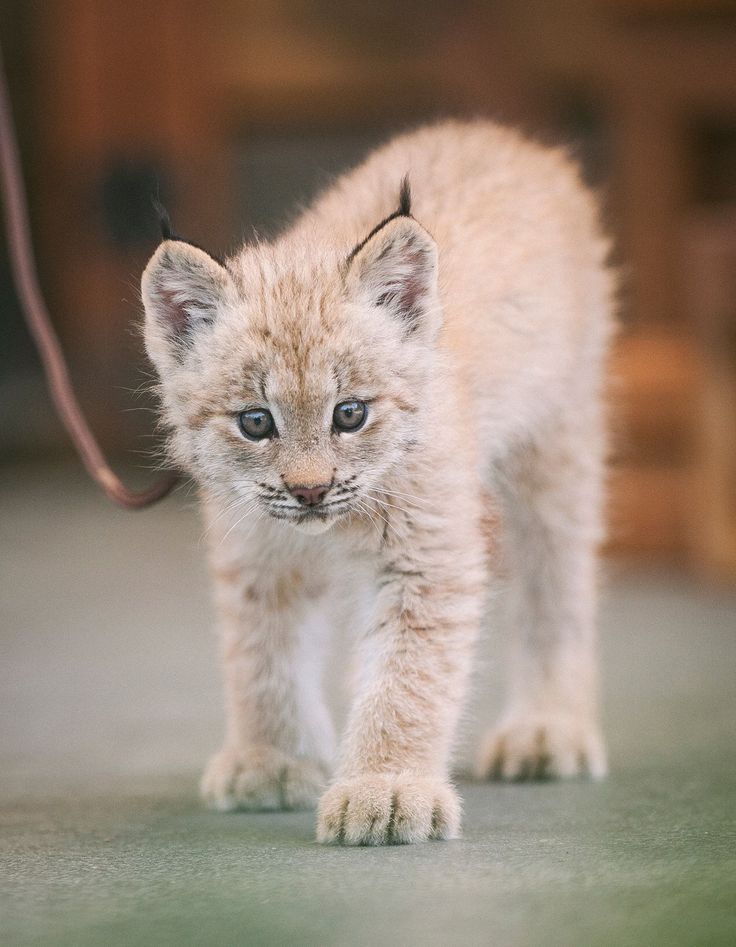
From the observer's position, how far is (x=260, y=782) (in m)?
2.89

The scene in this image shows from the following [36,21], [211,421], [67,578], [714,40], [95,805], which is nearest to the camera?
[211,421]

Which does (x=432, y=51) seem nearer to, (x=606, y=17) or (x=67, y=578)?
(x=606, y=17)

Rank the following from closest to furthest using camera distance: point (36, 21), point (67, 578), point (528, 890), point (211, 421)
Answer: point (528, 890) → point (211, 421) → point (67, 578) → point (36, 21)

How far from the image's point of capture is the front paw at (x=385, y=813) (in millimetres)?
2484

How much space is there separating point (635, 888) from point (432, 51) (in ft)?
28.5

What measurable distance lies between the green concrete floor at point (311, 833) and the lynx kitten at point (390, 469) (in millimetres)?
152

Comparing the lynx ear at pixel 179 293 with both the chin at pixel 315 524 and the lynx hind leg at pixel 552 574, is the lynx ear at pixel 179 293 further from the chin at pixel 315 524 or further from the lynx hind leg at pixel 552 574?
the lynx hind leg at pixel 552 574

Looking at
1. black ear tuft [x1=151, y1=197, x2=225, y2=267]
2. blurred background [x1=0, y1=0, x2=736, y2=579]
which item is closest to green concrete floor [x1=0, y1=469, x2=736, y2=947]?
black ear tuft [x1=151, y1=197, x2=225, y2=267]

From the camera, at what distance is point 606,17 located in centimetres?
859

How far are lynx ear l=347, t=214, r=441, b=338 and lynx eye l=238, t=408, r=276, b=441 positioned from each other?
0.29 meters

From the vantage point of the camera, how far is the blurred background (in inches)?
334

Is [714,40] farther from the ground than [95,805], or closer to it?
farther from the ground

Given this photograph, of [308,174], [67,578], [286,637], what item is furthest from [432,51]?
[286,637]

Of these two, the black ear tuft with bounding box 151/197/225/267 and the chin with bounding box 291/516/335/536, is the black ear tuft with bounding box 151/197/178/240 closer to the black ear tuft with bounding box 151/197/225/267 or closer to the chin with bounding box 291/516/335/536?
the black ear tuft with bounding box 151/197/225/267
